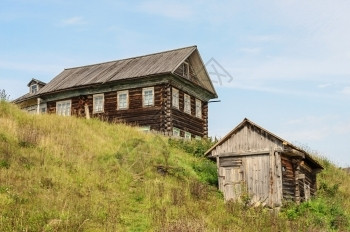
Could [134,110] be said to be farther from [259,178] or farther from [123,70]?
[259,178]

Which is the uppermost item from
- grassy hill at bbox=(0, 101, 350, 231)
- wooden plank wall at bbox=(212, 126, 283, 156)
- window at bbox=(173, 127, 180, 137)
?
window at bbox=(173, 127, 180, 137)

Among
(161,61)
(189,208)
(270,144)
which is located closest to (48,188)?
(189,208)

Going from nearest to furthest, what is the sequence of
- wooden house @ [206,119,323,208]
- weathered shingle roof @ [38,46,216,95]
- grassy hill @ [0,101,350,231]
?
grassy hill @ [0,101,350,231] < wooden house @ [206,119,323,208] < weathered shingle roof @ [38,46,216,95]

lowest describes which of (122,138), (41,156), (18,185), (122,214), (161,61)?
(122,214)

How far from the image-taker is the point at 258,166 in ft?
61.9

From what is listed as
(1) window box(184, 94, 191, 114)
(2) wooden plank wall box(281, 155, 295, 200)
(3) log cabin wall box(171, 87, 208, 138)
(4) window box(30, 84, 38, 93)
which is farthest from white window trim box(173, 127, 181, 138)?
(4) window box(30, 84, 38, 93)

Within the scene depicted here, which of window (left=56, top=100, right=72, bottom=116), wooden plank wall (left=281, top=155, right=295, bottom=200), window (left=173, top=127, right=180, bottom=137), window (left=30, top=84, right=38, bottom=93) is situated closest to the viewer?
wooden plank wall (left=281, top=155, right=295, bottom=200)

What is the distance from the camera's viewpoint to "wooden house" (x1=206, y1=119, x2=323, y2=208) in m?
18.4

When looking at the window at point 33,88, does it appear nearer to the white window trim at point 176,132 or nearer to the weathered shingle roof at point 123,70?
the weathered shingle roof at point 123,70

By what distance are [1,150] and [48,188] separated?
3.48 metres

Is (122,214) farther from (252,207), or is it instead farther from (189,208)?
(252,207)

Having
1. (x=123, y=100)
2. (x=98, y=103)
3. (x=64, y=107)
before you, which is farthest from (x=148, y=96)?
(x=64, y=107)

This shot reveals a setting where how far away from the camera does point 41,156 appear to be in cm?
1644

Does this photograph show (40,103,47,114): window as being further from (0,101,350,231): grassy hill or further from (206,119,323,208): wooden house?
(206,119,323,208): wooden house
